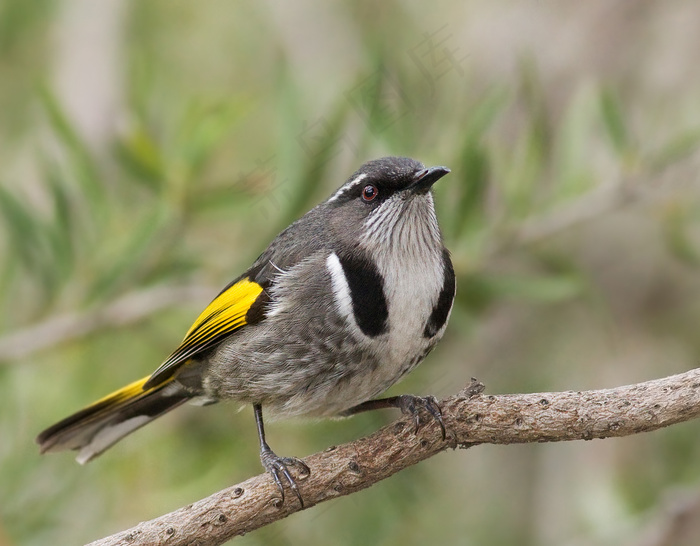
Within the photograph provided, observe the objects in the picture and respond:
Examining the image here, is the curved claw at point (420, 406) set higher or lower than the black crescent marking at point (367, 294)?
lower

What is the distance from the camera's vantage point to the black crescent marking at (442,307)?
12.7 ft

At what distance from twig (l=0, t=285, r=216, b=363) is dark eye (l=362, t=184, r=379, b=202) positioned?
1213 mm

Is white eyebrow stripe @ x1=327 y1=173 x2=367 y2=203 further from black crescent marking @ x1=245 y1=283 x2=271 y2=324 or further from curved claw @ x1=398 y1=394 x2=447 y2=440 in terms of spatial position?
curved claw @ x1=398 y1=394 x2=447 y2=440

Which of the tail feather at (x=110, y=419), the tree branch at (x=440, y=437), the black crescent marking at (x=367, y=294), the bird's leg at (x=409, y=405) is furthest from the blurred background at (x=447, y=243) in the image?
the tree branch at (x=440, y=437)

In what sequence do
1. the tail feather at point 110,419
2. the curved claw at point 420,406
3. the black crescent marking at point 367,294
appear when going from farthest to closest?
the tail feather at point 110,419 → the black crescent marking at point 367,294 → the curved claw at point 420,406

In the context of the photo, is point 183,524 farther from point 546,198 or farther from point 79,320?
point 546,198

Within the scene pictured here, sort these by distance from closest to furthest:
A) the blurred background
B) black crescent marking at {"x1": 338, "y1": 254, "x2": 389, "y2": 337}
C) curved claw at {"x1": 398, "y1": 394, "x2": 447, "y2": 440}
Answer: curved claw at {"x1": 398, "y1": 394, "x2": 447, "y2": 440}
black crescent marking at {"x1": 338, "y1": 254, "x2": 389, "y2": 337}
the blurred background

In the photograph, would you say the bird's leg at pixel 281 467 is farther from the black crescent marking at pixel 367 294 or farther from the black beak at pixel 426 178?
the black beak at pixel 426 178

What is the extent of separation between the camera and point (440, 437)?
3.42 meters

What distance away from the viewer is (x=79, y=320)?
16.3 ft

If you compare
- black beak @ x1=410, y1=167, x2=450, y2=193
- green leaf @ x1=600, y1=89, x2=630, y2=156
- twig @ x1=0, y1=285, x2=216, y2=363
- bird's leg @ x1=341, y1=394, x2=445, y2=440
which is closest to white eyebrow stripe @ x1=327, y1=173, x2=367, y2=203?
black beak @ x1=410, y1=167, x2=450, y2=193

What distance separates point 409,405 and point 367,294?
0.44 meters

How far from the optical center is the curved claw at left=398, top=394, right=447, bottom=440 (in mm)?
3438

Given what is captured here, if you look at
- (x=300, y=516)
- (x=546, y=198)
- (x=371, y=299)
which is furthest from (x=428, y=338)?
(x=300, y=516)
